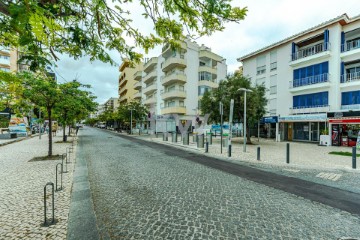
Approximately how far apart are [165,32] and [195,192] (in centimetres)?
433

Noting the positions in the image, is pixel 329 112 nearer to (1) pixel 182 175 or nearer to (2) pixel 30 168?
(1) pixel 182 175

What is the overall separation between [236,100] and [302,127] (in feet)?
36.7

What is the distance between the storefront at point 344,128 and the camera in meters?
18.4

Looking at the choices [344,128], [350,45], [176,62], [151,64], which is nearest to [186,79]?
[176,62]

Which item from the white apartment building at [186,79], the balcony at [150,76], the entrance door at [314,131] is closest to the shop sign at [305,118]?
the entrance door at [314,131]

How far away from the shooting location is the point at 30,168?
8539 mm

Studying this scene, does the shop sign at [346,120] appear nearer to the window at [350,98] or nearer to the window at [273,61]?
the window at [350,98]

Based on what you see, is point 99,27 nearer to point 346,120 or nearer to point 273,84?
point 346,120

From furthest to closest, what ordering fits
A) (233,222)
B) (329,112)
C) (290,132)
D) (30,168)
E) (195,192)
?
(290,132)
(329,112)
(30,168)
(195,192)
(233,222)

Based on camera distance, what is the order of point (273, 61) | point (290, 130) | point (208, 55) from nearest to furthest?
point (290, 130), point (273, 61), point (208, 55)

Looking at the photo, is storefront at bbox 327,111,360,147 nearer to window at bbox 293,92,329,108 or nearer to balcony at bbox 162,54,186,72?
window at bbox 293,92,329,108

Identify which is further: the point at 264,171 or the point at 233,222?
the point at 264,171

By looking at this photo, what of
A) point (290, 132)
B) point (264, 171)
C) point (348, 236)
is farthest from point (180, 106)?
point (348, 236)

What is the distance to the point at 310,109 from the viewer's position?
2291 cm
